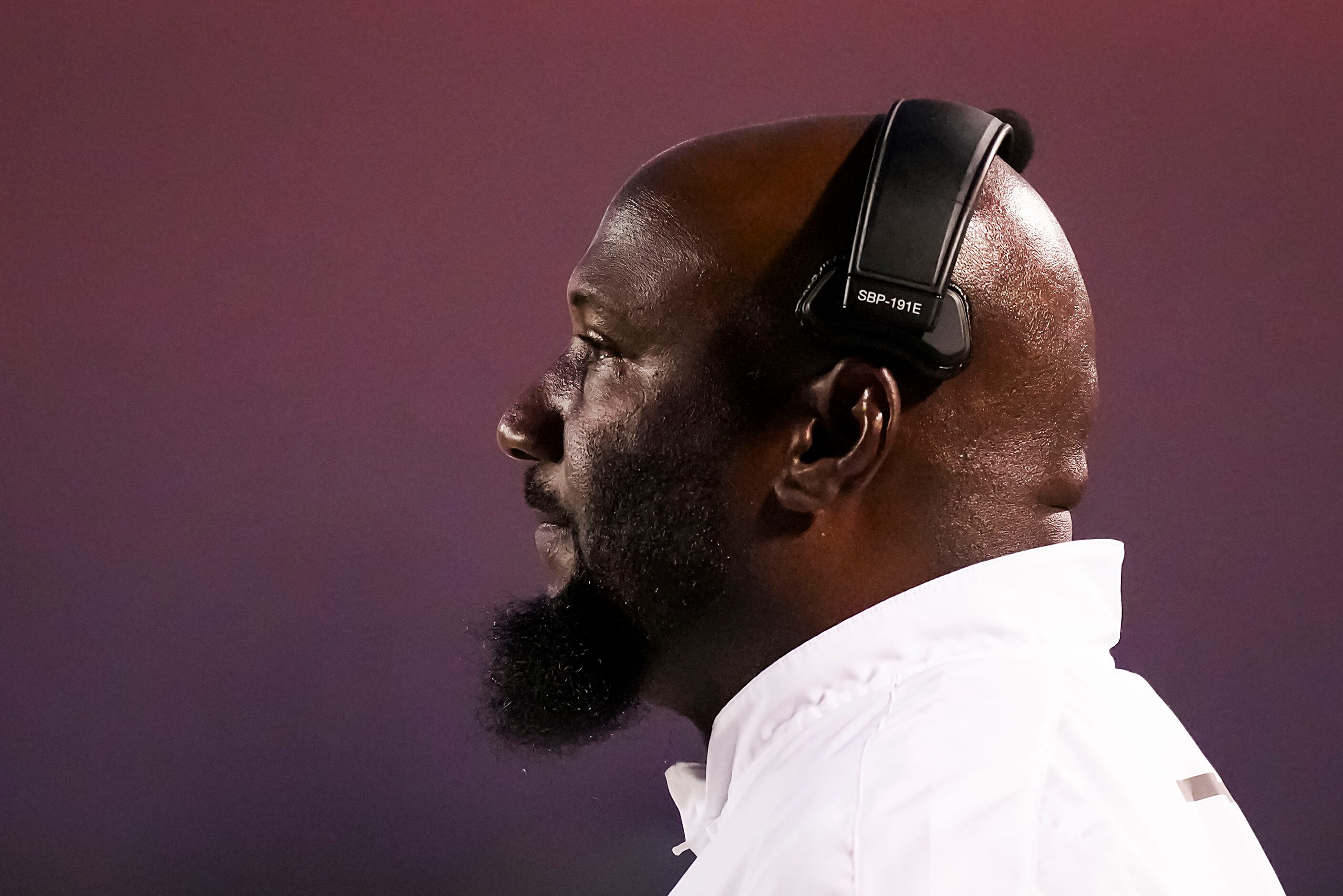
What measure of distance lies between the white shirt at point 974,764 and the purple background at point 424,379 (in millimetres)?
864

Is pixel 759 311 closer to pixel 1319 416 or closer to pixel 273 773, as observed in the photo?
pixel 273 773

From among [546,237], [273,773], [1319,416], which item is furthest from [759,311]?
[1319,416]

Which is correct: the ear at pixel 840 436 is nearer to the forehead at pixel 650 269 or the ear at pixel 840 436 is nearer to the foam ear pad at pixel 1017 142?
the forehead at pixel 650 269

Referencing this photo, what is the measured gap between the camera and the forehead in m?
→ 0.79

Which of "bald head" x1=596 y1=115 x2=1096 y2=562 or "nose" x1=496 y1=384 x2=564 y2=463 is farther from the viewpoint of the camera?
"nose" x1=496 y1=384 x2=564 y2=463

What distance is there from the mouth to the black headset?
9.9 inches

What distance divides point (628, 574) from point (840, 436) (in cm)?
18

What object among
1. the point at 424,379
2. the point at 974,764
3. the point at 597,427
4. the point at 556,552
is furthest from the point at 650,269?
the point at 424,379

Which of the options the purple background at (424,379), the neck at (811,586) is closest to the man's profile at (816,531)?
the neck at (811,586)

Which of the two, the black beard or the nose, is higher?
the nose

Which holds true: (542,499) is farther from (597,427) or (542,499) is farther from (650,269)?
(650,269)

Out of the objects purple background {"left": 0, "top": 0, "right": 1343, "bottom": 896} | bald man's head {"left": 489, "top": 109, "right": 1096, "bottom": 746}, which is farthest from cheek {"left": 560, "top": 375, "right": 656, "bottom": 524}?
purple background {"left": 0, "top": 0, "right": 1343, "bottom": 896}

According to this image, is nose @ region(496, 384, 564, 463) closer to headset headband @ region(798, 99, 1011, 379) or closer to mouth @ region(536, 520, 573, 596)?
mouth @ region(536, 520, 573, 596)

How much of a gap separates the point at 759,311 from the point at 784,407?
6 centimetres
